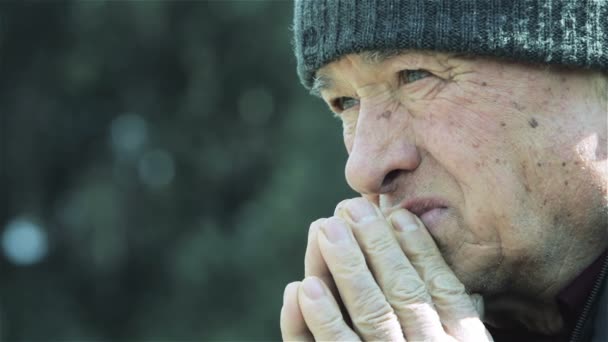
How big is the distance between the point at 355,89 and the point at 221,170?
45.6 feet

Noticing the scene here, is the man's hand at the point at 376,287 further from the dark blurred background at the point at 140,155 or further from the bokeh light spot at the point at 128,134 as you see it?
the bokeh light spot at the point at 128,134

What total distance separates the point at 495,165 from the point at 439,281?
36 cm

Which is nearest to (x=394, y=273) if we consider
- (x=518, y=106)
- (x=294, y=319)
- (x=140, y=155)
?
(x=294, y=319)

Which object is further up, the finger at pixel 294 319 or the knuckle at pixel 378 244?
the knuckle at pixel 378 244

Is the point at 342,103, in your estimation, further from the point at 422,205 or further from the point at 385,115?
the point at 422,205

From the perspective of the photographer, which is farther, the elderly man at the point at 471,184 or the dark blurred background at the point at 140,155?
the dark blurred background at the point at 140,155

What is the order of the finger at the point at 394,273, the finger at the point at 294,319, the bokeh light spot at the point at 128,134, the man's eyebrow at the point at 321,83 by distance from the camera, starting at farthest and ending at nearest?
the bokeh light spot at the point at 128,134 → the man's eyebrow at the point at 321,83 → the finger at the point at 294,319 → the finger at the point at 394,273

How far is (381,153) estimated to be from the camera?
9.36 feet

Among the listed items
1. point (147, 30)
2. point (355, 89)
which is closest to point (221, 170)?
point (147, 30)

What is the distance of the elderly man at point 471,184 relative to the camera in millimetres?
2688

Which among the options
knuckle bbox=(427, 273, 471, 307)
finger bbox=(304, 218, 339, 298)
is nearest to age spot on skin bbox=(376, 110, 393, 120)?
finger bbox=(304, 218, 339, 298)

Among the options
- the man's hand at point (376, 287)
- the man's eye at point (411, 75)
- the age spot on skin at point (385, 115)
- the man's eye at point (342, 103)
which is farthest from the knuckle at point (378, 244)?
the man's eye at point (342, 103)

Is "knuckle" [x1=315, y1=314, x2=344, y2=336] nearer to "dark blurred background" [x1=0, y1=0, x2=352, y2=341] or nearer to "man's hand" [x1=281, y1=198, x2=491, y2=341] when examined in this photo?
"man's hand" [x1=281, y1=198, x2=491, y2=341]

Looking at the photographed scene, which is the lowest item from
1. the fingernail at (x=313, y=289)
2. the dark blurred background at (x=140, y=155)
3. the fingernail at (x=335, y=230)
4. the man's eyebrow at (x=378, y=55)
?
the fingernail at (x=313, y=289)
